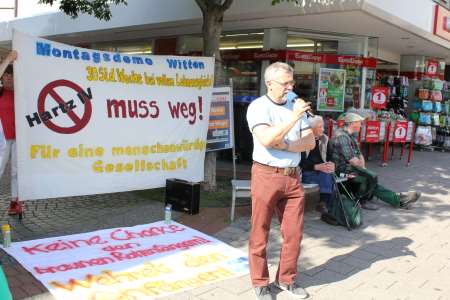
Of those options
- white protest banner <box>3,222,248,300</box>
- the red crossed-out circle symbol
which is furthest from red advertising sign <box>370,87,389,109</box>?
the red crossed-out circle symbol

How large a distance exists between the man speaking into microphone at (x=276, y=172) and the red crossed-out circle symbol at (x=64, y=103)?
2.59 m

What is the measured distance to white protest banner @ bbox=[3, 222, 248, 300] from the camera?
3.84 metres

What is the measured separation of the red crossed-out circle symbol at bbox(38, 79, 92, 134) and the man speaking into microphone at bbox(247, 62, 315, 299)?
259cm

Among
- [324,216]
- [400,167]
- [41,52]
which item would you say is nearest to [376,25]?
[400,167]

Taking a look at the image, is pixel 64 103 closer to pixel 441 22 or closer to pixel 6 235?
pixel 6 235

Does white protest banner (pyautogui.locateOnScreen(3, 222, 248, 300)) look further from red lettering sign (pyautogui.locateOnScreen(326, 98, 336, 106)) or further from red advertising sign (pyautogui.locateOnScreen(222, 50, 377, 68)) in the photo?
red lettering sign (pyautogui.locateOnScreen(326, 98, 336, 106))

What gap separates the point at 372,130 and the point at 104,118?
6685 mm

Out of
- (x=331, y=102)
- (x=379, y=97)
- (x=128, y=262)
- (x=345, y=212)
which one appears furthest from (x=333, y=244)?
(x=379, y=97)

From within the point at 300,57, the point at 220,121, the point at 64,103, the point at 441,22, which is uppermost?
the point at 441,22

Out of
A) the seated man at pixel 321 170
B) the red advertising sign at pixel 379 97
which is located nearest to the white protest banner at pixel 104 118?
the seated man at pixel 321 170

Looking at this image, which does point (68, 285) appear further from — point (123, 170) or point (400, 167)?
point (400, 167)

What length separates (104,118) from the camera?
18.7 feet

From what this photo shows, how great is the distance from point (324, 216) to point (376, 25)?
5.70 metres

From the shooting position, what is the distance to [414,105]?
50.5 ft
